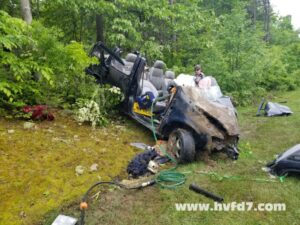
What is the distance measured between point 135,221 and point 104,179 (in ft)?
2.96

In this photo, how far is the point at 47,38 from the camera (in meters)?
4.82

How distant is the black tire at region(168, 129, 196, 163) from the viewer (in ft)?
12.4

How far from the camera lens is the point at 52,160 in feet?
11.8

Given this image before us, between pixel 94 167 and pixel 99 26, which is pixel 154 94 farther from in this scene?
pixel 99 26

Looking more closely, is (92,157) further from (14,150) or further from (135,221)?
(135,221)

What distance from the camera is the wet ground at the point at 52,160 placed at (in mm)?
2770

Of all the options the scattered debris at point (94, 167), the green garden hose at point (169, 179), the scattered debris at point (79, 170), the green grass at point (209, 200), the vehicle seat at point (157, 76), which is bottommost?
the green grass at point (209, 200)

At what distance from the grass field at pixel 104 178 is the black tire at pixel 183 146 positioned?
0.14m

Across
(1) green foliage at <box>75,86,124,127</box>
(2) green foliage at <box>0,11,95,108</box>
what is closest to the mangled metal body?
(1) green foliage at <box>75,86,124,127</box>

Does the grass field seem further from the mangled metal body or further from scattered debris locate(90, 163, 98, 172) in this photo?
the mangled metal body

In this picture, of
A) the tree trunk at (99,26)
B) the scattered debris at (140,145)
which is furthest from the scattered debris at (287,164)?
the tree trunk at (99,26)

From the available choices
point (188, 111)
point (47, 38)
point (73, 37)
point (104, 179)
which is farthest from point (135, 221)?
point (73, 37)

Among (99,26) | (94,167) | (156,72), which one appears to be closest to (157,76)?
(156,72)

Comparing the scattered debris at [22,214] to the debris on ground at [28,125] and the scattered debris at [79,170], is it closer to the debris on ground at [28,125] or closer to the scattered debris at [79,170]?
the scattered debris at [79,170]
